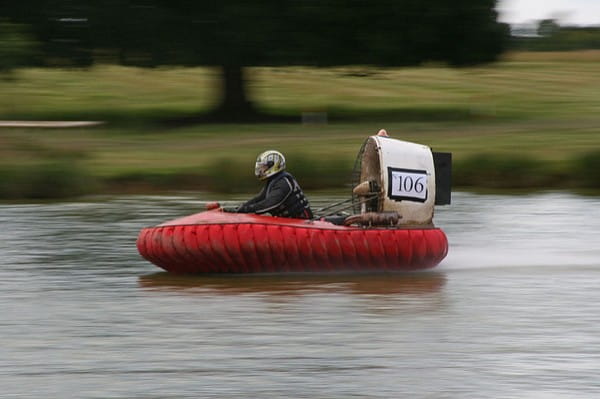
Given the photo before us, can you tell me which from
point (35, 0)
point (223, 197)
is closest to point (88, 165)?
point (223, 197)

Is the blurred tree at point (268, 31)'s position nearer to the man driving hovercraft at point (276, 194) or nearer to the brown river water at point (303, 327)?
the brown river water at point (303, 327)

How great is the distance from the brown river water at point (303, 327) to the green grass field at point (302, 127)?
681cm

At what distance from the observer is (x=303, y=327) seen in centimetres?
1167

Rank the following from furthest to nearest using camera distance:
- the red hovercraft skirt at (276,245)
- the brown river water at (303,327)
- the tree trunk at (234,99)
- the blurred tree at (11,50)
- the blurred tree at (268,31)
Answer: the tree trunk at (234,99), the blurred tree at (268,31), the blurred tree at (11,50), the red hovercraft skirt at (276,245), the brown river water at (303,327)

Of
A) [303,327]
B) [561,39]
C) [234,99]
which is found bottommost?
[561,39]

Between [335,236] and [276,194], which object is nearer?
[335,236]

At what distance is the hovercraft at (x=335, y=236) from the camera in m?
13.8

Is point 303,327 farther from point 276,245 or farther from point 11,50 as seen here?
point 11,50

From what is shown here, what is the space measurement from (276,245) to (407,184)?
142cm

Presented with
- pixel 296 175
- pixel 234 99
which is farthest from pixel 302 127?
pixel 296 175

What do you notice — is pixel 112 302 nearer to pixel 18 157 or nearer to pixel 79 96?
pixel 18 157

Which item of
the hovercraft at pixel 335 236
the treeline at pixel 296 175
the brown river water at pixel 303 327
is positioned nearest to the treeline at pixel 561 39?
the treeline at pixel 296 175

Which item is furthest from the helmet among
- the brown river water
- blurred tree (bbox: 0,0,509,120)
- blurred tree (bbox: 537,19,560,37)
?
blurred tree (bbox: 537,19,560,37)

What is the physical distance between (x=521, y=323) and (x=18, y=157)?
549 inches
